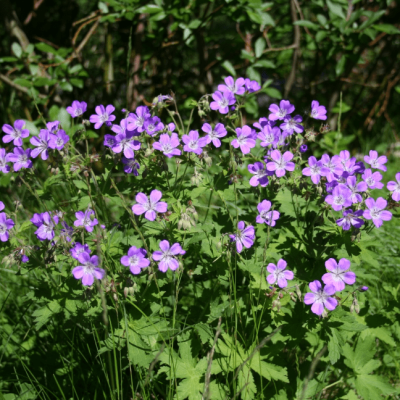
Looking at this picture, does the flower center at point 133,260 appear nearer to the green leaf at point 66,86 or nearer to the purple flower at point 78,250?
the purple flower at point 78,250

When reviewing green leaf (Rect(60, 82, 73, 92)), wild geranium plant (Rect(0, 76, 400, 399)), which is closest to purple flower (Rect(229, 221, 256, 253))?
wild geranium plant (Rect(0, 76, 400, 399))

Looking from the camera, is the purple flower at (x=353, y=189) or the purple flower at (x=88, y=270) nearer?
the purple flower at (x=88, y=270)

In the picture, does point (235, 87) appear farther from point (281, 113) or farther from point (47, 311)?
point (47, 311)

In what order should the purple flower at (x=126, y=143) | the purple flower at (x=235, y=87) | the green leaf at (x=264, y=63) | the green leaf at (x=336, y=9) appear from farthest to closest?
the green leaf at (x=264, y=63), the green leaf at (x=336, y=9), the purple flower at (x=235, y=87), the purple flower at (x=126, y=143)

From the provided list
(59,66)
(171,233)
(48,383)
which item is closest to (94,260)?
(171,233)

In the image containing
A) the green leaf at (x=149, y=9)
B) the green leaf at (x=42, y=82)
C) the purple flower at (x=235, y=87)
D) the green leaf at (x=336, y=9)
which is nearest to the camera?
the purple flower at (x=235, y=87)

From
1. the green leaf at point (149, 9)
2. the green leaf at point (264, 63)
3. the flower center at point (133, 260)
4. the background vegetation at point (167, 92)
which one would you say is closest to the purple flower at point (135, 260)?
the flower center at point (133, 260)

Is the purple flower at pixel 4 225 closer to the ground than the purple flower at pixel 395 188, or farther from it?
closer to the ground
